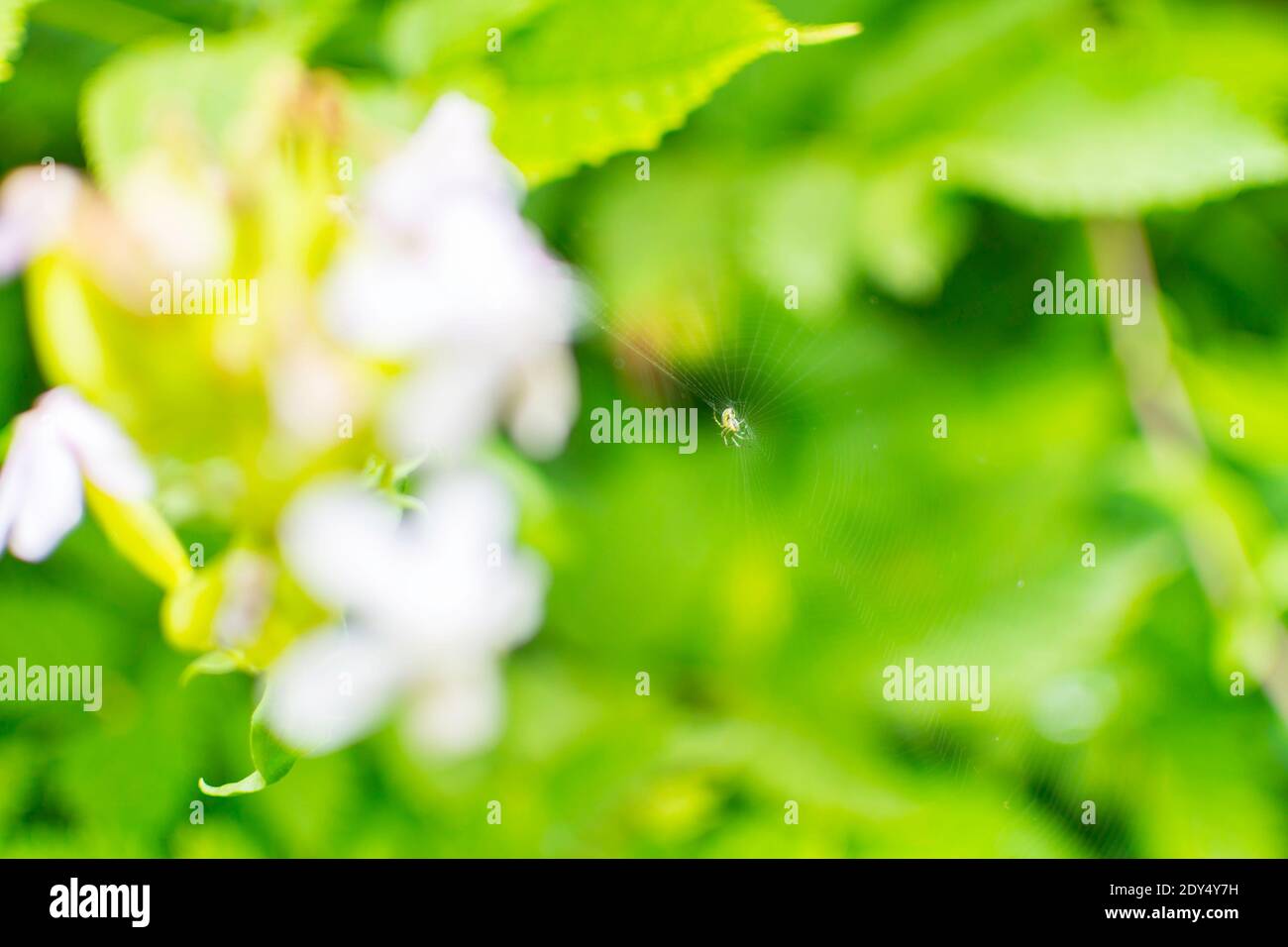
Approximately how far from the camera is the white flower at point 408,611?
0.38m

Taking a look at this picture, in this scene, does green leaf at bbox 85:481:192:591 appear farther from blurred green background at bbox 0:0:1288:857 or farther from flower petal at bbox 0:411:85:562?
blurred green background at bbox 0:0:1288:857

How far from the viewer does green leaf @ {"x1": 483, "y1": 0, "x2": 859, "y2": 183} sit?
354mm

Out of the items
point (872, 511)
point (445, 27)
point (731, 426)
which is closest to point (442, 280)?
Answer: point (445, 27)

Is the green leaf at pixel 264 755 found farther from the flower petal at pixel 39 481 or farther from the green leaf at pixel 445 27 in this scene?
the green leaf at pixel 445 27

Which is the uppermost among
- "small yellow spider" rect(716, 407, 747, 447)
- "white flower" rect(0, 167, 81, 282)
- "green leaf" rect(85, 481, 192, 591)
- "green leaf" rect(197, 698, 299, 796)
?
"white flower" rect(0, 167, 81, 282)

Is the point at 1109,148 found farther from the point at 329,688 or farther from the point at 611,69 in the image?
the point at 329,688

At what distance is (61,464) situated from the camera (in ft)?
1.26

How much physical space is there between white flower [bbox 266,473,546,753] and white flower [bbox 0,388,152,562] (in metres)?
0.06

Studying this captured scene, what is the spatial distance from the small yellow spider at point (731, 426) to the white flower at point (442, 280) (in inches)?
4.9

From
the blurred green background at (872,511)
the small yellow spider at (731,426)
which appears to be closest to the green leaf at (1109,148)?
the blurred green background at (872,511)

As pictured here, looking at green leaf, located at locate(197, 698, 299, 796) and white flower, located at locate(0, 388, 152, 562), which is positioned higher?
white flower, located at locate(0, 388, 152, 562)

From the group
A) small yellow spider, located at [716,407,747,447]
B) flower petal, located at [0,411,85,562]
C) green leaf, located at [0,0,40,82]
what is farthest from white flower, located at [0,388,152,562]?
small yellow spider, located at [716,407,747,447]

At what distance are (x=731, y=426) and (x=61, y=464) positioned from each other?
323 mm
